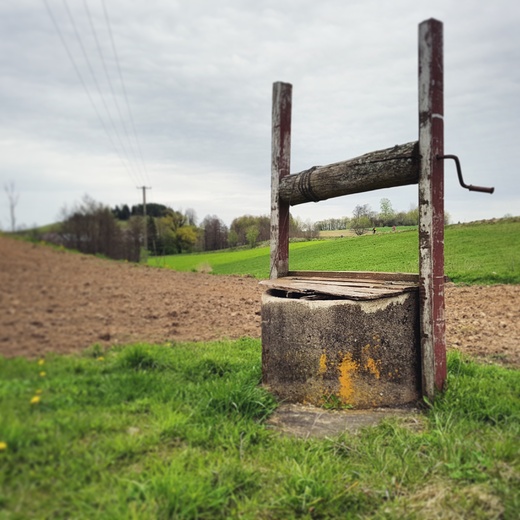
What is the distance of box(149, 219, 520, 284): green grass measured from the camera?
4254mm

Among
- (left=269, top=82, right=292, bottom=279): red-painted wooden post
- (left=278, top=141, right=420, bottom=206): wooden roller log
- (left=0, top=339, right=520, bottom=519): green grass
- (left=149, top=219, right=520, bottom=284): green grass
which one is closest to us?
(left=0, top=339, right=520, bottom=519): green grass

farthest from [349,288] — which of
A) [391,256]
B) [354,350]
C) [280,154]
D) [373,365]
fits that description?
[391,256]

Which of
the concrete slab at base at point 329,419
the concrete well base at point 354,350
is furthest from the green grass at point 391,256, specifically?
the concrete slab at base at point 329,419

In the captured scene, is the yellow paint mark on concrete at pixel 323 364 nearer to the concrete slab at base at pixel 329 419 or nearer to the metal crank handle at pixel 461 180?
the concrete slab at base at pixel 329 419

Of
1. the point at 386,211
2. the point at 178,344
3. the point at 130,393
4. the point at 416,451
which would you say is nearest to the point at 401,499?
the point at 416,451

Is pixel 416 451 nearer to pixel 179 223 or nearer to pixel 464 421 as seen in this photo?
pixel 464 421

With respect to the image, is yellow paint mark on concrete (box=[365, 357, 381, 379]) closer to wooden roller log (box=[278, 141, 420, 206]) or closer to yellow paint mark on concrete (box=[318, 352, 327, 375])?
yellow paint mark on concrete (box=[318, 352, 327, 375])

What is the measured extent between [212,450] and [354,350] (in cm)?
159

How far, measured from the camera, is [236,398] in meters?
3.13

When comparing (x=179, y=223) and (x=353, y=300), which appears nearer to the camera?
(x=179, y=223)

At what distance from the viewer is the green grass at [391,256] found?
4.25 meters

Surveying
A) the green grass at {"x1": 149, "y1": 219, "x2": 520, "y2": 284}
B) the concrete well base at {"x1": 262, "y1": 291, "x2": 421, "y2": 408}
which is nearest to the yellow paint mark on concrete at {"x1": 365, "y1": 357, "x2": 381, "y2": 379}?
the concrete well base at {"x1": 262, "y1": 291, "x2": 421, "y2": 408}

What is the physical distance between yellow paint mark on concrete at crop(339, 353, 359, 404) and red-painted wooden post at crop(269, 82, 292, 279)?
1.49m

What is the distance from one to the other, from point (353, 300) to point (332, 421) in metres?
0.99
